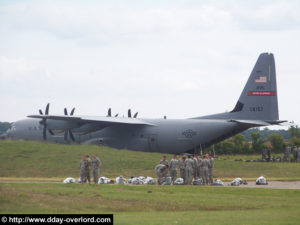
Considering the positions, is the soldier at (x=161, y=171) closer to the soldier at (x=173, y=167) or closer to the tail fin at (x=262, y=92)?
the soldier at (x=173, y=167)

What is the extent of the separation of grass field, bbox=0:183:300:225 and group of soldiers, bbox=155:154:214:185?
4.51 m

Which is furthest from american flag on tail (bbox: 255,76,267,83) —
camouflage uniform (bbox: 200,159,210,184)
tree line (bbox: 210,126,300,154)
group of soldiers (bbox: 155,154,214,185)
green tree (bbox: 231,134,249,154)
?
green tree (bbox: 231,134,249,154)

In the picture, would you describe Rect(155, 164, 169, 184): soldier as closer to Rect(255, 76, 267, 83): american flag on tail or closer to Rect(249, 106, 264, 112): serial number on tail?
Rect(249, 106, 264, 112): serial number on tail

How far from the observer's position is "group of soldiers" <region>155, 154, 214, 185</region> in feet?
107

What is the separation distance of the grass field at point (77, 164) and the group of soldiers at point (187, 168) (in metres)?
5.74

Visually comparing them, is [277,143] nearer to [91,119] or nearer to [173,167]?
[91,119]

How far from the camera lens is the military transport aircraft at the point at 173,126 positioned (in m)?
46.8

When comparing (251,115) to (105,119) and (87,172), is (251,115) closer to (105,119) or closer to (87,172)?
(105,119)

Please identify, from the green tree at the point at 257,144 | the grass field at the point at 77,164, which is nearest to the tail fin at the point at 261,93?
the grass field at the point at 77,164

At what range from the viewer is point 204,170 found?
3347cm

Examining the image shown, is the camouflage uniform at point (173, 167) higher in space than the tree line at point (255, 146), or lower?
lower

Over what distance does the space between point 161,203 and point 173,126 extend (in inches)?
1035

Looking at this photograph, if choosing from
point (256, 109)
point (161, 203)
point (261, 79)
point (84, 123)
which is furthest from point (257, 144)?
point (161, 203)

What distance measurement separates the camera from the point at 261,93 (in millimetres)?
47094
